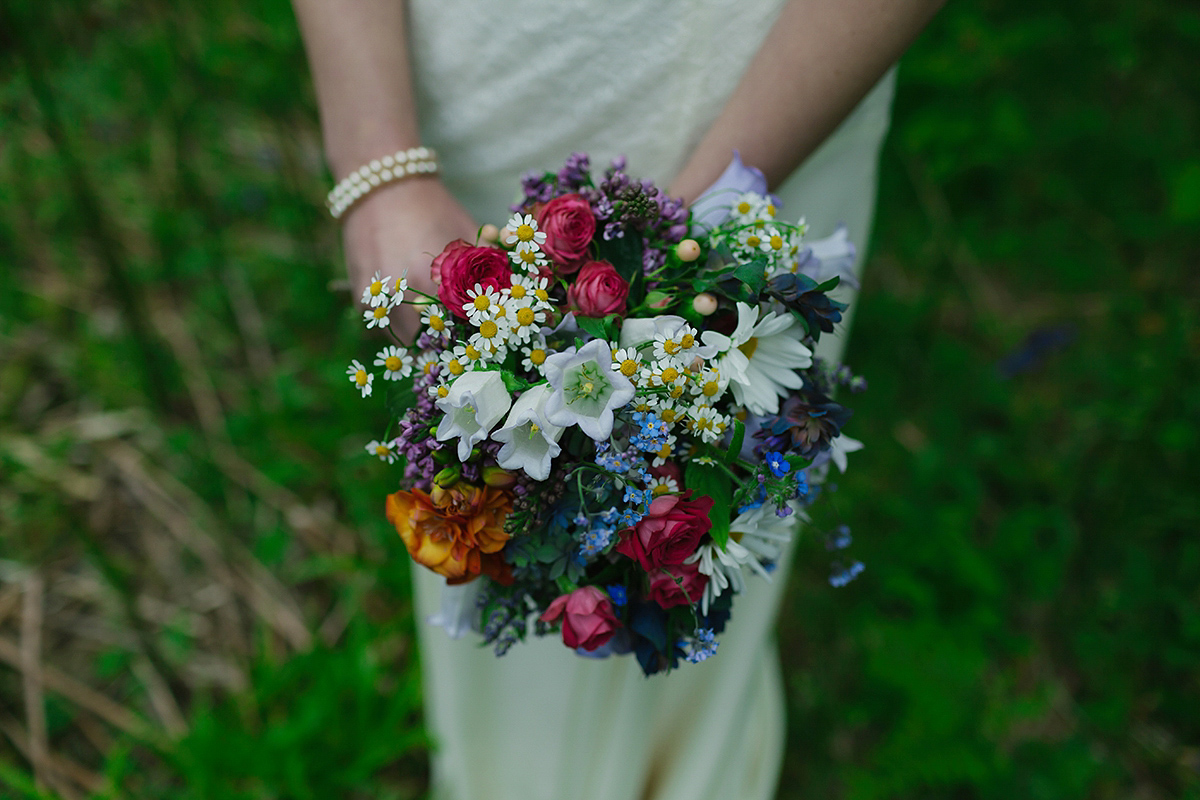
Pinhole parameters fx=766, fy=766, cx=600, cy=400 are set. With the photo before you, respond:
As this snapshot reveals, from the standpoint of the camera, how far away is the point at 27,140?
2.83 m

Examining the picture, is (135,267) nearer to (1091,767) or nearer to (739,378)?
(739,378)

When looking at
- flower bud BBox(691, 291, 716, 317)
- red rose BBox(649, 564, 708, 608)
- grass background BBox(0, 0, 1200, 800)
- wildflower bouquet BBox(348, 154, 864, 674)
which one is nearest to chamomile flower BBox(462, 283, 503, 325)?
wildflower bouquet BBox(348, 154, 864, 674)

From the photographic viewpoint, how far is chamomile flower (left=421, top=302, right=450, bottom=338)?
31.1 inches

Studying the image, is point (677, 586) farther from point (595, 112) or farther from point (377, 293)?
point (595, 112)

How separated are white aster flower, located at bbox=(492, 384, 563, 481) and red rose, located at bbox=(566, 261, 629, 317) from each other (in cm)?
10

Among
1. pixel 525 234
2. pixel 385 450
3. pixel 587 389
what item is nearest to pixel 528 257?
pixel 525 234

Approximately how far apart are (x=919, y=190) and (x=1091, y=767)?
1686 mm

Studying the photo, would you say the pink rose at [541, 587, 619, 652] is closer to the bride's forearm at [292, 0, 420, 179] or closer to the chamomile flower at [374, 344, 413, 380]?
the chamomile flower at [374, 344, 413, 380]

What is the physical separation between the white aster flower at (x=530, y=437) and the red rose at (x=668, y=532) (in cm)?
11

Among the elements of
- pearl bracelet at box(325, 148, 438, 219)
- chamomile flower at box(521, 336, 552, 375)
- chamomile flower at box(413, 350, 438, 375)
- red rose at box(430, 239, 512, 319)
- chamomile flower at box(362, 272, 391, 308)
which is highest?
pearl bracelet at box(325, 148, 438, 219)

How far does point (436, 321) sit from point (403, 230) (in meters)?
0.35

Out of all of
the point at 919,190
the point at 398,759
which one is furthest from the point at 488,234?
Result: the point at 919,190

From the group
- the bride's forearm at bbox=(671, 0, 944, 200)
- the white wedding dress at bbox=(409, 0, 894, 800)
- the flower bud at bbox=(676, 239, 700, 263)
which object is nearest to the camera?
the flower bud at bbox=(676, 239, 700, 263)

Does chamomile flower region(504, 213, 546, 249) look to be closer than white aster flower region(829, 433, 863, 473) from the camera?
Yes
